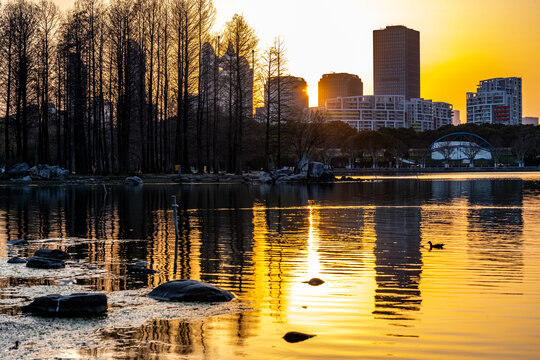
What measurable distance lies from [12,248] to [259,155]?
97.1 metres

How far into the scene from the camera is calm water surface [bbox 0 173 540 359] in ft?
29.2

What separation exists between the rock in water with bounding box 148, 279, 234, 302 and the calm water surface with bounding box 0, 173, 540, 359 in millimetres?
373

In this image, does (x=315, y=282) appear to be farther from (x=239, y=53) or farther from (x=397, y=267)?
(x=239, y=53)

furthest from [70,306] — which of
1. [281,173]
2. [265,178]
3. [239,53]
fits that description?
[239,53]

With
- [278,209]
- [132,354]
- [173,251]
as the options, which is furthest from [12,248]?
[278,209]

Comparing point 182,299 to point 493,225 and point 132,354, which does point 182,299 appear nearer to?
point 132,354

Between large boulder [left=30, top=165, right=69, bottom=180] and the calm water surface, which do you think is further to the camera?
large boulder [left=30, top=165, right=69, bottom=180]

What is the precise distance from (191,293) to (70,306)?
2358mm

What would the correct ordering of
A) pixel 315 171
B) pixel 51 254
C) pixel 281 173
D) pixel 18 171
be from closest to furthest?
1. pixel 51 254
2. pixel 18 171
3. pixel 281 173
4. pixel 315 171

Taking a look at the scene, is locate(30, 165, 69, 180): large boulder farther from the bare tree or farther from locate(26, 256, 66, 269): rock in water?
locate(26, 256, 66, 269): rock in water

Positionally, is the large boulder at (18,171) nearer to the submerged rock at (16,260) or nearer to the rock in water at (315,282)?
the submerged rock at (16,260)

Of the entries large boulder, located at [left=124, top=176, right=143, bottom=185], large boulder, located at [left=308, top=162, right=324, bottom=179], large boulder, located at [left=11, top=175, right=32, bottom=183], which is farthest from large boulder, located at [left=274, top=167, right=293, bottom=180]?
large boulder, located at [left=11, top=175, right=32, bottom=183]

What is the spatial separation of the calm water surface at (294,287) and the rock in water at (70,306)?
0.32 meters

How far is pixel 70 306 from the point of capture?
10.7 m
